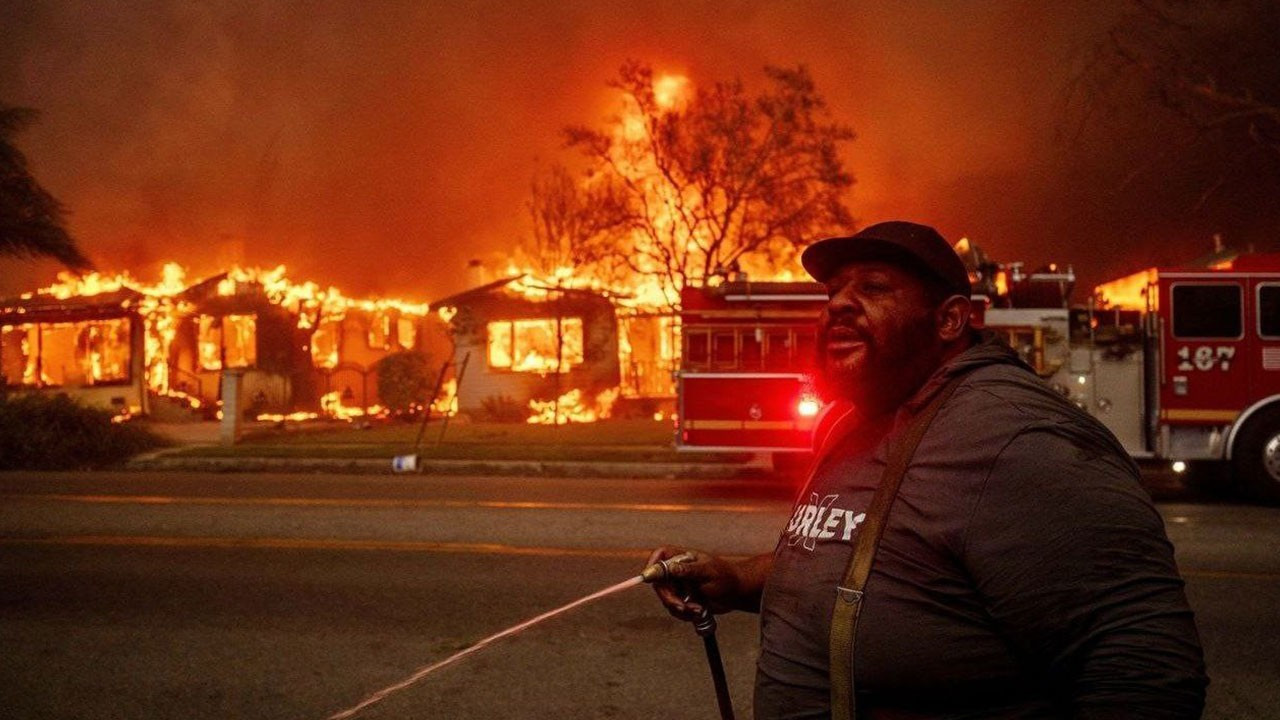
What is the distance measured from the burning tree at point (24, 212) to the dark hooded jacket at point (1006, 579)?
67.6 ft

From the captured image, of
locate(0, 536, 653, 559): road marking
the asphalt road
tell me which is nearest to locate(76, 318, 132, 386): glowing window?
the asphalt road

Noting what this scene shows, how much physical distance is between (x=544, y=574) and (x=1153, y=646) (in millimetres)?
5683

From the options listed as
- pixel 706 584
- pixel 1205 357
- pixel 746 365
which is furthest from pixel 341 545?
pixel 1205 357

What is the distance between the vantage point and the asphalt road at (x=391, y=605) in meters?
4.64

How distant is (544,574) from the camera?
694 cm

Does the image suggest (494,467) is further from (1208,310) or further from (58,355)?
(58,355)

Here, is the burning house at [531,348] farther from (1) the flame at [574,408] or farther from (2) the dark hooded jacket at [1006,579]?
(2) the dark hooded jacket at [1006,579]

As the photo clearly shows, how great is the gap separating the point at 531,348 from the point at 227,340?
8594 mm

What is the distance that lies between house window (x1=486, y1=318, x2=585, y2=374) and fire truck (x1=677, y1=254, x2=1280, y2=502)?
14209 mm

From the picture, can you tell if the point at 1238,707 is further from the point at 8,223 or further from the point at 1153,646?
the point at 8,223

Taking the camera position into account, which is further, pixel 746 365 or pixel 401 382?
pixel 401 382

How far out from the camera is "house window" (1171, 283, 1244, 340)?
11.1m

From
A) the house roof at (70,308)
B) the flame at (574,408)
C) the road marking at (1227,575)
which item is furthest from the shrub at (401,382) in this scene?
the road marking at (1227,575)

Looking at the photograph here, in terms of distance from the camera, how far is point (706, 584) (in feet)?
8.29
